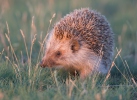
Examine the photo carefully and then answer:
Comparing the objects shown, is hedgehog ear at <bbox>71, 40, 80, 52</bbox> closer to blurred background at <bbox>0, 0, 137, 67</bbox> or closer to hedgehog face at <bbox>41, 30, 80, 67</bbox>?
hedgehog face at <bbox>41, 30, 80, 67</bbox>

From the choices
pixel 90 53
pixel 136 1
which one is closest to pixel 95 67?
pixel 90 53

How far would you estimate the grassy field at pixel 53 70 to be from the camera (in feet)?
14.5

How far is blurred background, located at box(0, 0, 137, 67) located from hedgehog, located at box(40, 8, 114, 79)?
806mm

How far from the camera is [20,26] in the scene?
9.01 metres

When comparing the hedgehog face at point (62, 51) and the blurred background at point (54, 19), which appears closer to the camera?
the hedgehog face at point (62, 51)

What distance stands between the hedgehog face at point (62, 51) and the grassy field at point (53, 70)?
0.19 m

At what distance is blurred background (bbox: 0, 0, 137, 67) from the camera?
7.73 meters

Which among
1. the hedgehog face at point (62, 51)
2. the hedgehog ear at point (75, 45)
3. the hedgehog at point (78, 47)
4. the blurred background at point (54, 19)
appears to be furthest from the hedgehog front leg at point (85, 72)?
the blurred background at point (54, 19)

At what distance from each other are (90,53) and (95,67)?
0.26 m

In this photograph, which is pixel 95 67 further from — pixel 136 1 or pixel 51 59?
pixel 136 1

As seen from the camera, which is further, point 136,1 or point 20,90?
point 136,1

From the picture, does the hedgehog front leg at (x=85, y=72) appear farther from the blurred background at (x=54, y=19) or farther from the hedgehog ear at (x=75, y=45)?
the blurred background at (x=54, y=19)

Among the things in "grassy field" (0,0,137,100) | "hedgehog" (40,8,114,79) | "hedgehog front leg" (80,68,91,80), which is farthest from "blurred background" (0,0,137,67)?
"hedgehog front leg" (80,68,91,80)

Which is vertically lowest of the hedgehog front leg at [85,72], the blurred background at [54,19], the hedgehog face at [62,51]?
the hedgehog front leg at [85,72]
